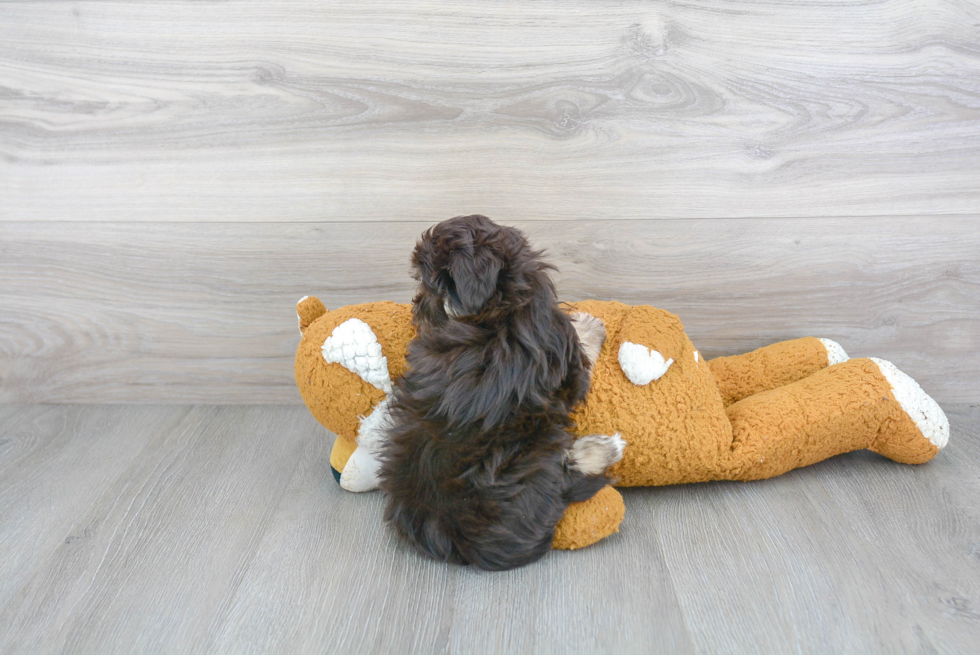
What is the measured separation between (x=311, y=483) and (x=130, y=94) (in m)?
0.70

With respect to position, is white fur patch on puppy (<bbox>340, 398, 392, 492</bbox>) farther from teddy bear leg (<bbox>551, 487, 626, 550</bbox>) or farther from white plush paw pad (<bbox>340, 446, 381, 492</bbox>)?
teddy bear leg (<bbox>551, 487, 626, 550</bbox>)

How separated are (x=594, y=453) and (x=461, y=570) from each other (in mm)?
212

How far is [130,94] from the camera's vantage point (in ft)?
3.58

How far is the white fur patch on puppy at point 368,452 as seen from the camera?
34.2 inches

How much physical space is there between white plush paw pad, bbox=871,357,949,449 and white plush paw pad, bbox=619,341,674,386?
0.34 metres

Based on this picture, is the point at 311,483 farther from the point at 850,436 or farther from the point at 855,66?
the point at 855,66

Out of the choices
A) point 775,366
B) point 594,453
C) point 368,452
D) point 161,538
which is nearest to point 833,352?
point 775,366

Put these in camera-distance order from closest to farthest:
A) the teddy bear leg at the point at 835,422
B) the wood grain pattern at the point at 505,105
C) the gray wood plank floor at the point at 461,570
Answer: the gray wood plank floor at the point at 461,570 → the teddy bear leg at the point at 835,422 → the wood grain pattern at the point at 505,105

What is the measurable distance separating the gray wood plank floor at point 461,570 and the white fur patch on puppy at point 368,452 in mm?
30

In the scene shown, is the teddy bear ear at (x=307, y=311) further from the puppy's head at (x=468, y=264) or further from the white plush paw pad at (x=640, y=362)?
the white plush paw pad at (x=640, y=362)

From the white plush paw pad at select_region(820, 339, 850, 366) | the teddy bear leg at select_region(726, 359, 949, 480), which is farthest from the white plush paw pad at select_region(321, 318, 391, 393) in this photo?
the white plush paw pad at select_region(820, 339, 850, 366)

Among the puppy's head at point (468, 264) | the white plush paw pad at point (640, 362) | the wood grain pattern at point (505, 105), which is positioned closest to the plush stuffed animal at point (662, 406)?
the white plush paw pad at point (640, 362)

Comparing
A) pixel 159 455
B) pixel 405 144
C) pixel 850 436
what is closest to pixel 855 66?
pixel 850 436

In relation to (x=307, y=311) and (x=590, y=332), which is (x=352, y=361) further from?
(x=590, y=332)
